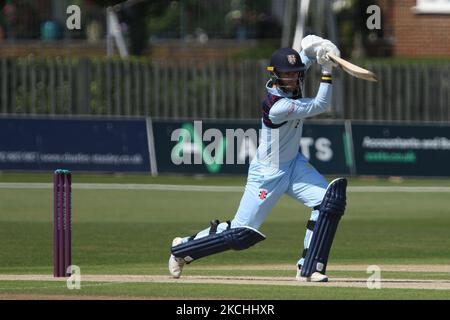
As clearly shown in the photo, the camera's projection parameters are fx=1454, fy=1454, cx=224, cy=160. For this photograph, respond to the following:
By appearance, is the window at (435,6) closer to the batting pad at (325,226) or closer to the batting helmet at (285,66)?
the batting helmet at (285,66)

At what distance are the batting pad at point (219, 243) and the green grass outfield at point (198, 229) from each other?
0.39 metres

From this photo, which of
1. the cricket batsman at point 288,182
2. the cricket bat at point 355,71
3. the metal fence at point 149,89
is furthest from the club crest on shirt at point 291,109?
the metal fence at point 149,89

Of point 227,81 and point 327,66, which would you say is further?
point 227,81

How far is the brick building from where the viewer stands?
122 feet

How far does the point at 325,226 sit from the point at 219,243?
0.99m

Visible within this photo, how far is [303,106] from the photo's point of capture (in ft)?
42.7

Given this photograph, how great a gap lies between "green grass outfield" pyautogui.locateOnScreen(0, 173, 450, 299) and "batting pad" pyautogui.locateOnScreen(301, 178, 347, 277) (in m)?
0.43

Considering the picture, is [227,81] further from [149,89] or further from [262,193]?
[262,193]

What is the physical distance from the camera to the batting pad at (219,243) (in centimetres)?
1326

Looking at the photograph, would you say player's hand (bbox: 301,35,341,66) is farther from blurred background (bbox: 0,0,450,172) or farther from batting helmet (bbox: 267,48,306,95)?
blurred background (bbox: 0,0,450,172)

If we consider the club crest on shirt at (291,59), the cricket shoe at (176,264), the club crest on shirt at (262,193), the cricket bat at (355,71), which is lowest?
the cricket shoe at (176,264)

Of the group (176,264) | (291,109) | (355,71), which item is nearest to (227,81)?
(176,264)
